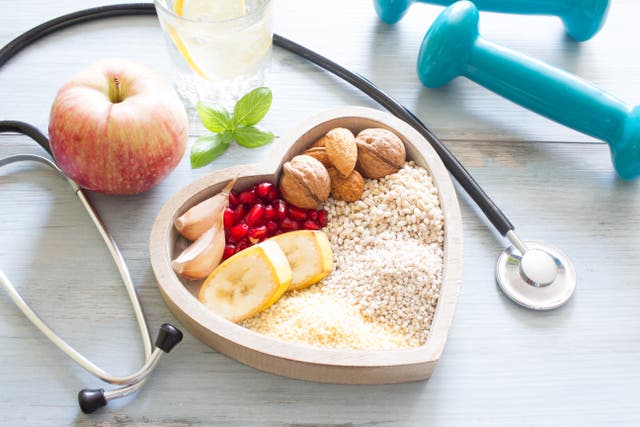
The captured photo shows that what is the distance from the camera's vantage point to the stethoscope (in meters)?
0.73

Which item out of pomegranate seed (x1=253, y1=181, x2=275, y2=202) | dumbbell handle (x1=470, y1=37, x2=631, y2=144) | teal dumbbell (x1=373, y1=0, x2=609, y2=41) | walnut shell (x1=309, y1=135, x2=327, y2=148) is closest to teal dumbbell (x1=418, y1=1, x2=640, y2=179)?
dumbbell handle (x1=470, y1=37, x2=631, y2=144)

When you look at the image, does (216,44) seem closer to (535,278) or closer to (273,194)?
(273,194)

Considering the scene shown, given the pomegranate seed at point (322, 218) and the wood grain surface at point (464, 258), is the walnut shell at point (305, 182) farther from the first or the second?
the wood grain surface at point (464, 258)

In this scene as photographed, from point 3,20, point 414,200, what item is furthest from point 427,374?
point 3,20

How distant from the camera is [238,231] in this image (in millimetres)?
839

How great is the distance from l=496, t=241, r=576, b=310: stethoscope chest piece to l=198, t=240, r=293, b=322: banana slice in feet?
0.90

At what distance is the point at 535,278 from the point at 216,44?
1.64ft

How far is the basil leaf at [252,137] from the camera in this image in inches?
Result: 36.7

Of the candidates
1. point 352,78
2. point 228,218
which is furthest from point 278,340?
point 352,78

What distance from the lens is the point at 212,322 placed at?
725mm

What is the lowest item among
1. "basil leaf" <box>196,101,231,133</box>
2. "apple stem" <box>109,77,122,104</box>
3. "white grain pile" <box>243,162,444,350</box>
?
"white grain pile" <box>243,162,444,350</box>

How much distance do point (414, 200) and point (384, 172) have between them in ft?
0.20

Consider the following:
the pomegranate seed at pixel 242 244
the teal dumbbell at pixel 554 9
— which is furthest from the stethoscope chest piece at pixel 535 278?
the teal dumbbell at pixel 554 9

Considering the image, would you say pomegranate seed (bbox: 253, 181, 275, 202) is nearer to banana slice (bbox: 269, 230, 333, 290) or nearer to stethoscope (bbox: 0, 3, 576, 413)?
banana slice (bbox: 269, 230, 333, 290)
